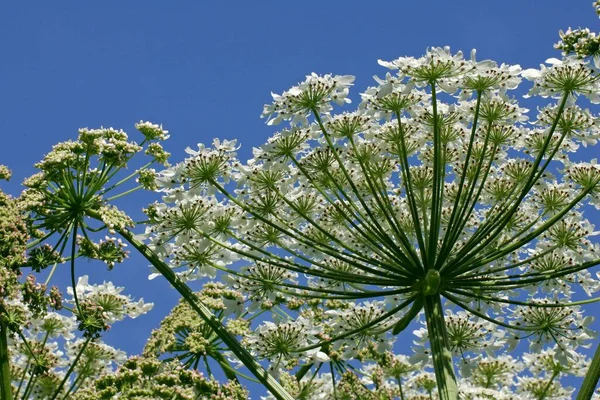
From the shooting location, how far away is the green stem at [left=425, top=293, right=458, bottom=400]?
8.93m

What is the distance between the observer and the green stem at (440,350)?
8.93m

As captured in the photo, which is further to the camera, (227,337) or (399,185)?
(399,185)

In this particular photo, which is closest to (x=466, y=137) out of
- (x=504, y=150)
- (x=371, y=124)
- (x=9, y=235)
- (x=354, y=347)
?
(x=504, y=150)

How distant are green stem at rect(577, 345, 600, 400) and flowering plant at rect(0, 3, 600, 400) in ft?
4.83

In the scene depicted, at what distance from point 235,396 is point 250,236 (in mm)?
2733

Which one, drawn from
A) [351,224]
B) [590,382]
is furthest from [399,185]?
[590,382]

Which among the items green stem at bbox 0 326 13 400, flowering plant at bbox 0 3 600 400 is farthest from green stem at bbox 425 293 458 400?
green stem at bbox 0 326 13 400

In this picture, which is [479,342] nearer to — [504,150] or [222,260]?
[504,150]

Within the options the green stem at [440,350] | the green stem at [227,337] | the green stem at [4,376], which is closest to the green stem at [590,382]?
the green stem at [440,350]

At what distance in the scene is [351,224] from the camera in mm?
11336

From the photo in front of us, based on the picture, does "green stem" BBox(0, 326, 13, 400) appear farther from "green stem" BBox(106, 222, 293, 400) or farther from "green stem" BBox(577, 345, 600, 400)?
"green stem" BBox(577, 345, 600, 400)

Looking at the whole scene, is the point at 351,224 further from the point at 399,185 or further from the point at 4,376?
the point at 4,376

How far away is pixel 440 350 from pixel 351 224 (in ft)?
8.18

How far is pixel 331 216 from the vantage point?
1154cm
